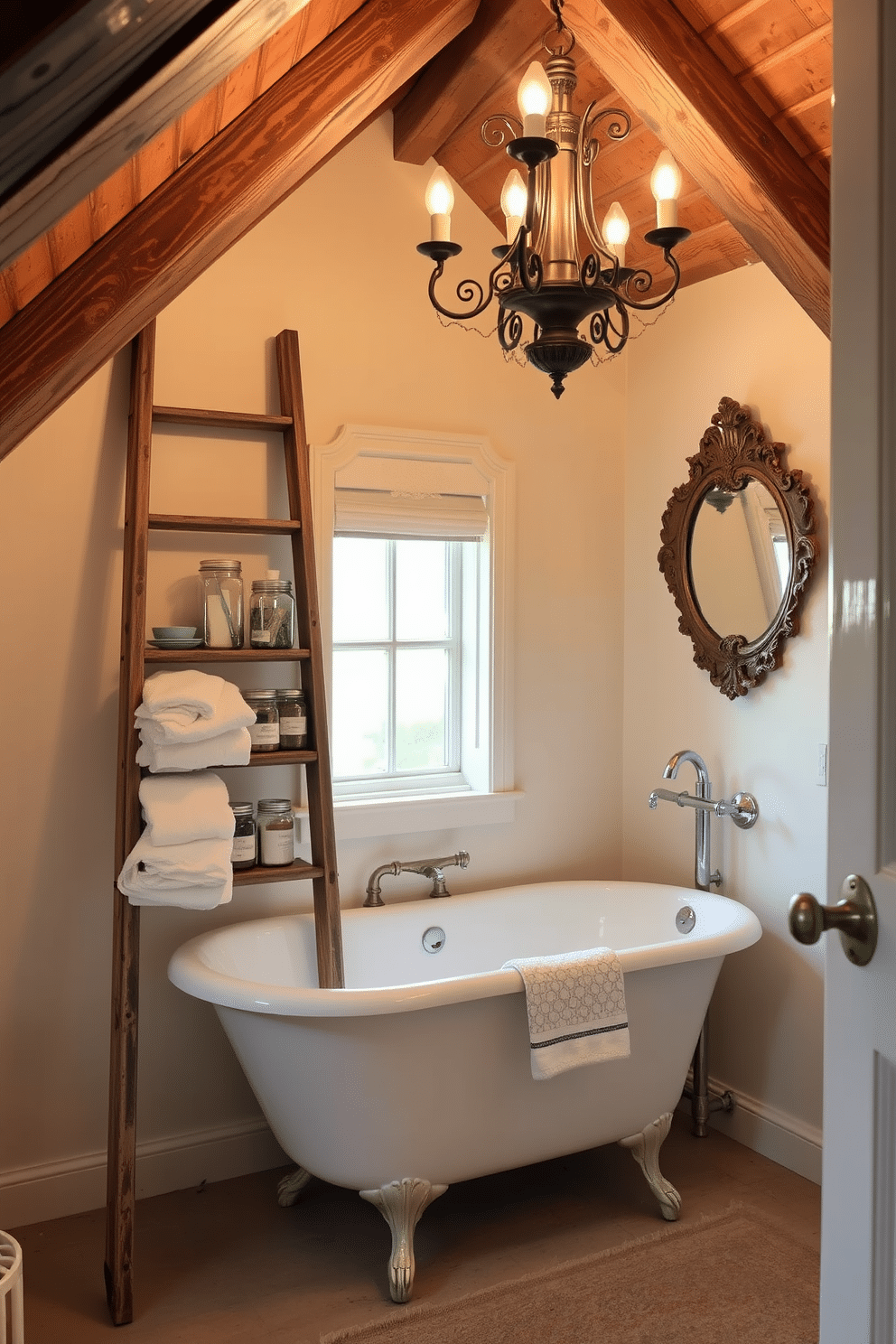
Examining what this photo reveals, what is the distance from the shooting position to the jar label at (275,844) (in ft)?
9.61

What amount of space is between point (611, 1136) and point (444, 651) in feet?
5.25

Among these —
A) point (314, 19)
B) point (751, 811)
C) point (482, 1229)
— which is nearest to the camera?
point (314, 19)

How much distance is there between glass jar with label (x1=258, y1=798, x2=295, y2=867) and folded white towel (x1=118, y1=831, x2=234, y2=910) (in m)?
0.32

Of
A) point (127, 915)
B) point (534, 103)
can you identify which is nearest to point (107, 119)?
point (534, 103)

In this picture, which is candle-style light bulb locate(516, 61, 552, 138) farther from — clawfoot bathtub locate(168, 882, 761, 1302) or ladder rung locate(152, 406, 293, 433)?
clawfoot bathtub locate(168, 882, 761, 1302)

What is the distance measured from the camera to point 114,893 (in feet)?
8.80

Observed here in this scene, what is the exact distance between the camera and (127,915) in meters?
2.62

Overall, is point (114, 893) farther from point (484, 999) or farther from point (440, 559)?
point (440, 559)

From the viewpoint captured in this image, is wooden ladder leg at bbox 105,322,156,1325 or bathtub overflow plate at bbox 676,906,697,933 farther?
bathtub overflow plate at bbox 676,906,697,933

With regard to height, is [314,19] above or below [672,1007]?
above

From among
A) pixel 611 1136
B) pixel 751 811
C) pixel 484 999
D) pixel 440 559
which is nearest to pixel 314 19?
pixel 440 559

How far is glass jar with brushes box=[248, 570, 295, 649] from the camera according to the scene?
2.97m

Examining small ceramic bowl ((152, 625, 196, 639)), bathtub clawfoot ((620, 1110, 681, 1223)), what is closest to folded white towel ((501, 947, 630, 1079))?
bathtub clawfoot ((620, 1110, 681, 1223))

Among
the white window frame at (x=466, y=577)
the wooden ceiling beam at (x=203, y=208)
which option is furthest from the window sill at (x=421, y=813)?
the wooden ceiling beam at (x=203, y=208)
